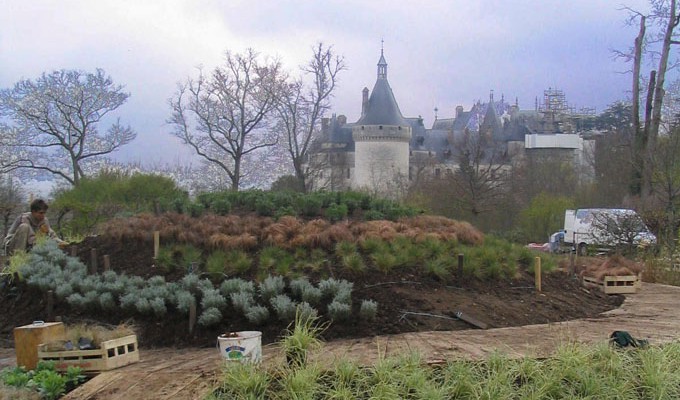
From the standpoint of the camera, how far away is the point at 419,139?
2458 inches

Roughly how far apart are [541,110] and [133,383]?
67464 mm

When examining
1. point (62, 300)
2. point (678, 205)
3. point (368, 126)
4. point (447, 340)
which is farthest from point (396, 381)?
point (368, 126)

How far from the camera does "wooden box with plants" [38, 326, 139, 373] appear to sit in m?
4.43

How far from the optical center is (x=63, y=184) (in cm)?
2938

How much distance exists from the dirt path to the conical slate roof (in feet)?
152

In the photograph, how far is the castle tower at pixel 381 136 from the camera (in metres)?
51.5

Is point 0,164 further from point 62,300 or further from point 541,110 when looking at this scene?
point 541,110

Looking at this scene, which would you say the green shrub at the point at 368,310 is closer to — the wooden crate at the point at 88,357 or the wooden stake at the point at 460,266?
the wooden stake at the point at 460,266

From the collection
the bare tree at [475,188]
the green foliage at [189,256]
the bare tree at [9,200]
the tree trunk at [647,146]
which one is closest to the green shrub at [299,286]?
the green foliage at [189,256]

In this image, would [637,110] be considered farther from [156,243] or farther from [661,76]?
[156,243]

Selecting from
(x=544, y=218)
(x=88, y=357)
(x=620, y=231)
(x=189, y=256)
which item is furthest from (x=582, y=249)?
(x=88, y=357)

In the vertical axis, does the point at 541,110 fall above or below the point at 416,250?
above

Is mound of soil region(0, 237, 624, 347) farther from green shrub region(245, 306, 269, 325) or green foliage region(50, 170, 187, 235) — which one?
green foliage region(50, 170, 187, 235)

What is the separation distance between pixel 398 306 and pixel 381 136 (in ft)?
152
